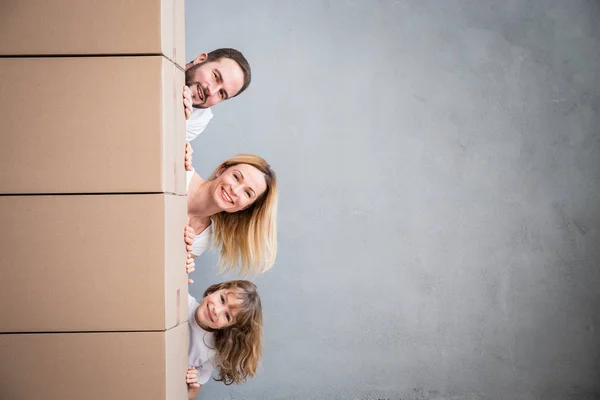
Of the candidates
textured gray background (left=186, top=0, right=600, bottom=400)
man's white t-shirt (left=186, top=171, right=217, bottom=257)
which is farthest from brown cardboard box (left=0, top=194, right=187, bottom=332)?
textured gray background (left=186, top=0, right=600, bottom=400)

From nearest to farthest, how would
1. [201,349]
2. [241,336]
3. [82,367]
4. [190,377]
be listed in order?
[82,367] < [190,377] < [201,349] < [241,336]

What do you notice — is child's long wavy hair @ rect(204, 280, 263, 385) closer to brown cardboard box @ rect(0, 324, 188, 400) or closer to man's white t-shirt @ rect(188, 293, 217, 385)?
man's white t-shirt @ rect(188, 293, 217, 385)

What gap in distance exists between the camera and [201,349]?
2.41 meters

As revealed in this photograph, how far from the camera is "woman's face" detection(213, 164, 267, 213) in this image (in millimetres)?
2498

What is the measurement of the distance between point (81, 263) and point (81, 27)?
1.62 ft

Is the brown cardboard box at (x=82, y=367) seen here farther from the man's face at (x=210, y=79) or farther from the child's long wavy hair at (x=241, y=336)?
the man's face at (x=210, y=79)

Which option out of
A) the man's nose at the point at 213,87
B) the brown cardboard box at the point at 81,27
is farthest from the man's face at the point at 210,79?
the brown cardboard box at the point at 81,27

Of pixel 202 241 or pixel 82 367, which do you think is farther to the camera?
pixel 202 241

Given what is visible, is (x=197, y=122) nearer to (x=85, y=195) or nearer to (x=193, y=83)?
(x=193, y=83)

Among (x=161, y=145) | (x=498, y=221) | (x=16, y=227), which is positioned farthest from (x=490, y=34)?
(x=16, y=227)

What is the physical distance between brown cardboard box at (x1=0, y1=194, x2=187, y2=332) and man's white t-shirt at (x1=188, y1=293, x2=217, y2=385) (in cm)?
88

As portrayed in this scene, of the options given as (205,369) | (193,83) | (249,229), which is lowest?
(205,369)

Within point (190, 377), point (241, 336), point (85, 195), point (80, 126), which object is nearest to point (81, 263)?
point (85, 195)

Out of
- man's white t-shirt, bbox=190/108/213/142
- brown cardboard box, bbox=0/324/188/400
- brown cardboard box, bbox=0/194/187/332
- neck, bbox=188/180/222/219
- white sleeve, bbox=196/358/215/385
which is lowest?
white sleeve, bbox=196/358/215/385
